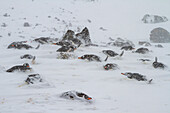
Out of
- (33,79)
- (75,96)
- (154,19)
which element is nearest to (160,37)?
(154,19)

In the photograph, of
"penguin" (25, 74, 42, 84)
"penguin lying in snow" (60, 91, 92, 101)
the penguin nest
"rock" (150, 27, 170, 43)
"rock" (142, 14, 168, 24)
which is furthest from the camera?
"rock" (142, 14, 168, 24)

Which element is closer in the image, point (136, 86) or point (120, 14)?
point (136, 86)

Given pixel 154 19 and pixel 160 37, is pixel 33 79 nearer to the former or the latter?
pixel 160 37

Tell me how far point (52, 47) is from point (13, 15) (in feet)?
32.9

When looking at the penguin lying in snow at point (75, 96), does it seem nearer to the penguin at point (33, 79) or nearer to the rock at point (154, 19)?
the penguin at point (33, 79)

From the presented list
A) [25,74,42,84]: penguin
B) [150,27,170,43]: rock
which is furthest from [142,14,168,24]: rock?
[25,74,42,84]: penguin

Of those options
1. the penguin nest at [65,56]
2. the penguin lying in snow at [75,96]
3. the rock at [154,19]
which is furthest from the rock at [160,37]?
the penguin lying in snow at [75,96]

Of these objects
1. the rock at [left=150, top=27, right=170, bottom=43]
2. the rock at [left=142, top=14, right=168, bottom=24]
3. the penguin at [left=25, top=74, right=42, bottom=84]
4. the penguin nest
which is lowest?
the penguin at [left=25, top=74, right=42, bottom=84]

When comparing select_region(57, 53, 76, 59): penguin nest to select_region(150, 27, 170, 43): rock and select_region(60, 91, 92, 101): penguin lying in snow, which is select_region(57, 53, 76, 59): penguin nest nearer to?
select_region(60, 91, 92, 101): penguin lying in snow

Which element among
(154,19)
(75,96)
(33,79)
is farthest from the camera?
(154,19)

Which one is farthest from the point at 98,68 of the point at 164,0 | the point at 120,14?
the point at 164,0

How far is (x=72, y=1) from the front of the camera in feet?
79.3

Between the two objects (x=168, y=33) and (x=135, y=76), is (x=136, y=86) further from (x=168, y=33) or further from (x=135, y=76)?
(x=168, y=33)

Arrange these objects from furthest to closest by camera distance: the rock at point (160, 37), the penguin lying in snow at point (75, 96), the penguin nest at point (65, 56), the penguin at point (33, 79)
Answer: the rock at point (160, 37)
the penguin nest at point (65, 56)
the penguin at point (33, 79)
the penguin lying in snow at point (75, 96)
